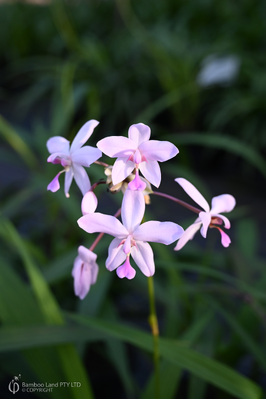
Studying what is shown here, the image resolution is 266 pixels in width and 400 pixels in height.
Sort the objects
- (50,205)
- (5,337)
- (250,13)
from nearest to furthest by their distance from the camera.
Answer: (5,337) → (50,205) → (250,13)

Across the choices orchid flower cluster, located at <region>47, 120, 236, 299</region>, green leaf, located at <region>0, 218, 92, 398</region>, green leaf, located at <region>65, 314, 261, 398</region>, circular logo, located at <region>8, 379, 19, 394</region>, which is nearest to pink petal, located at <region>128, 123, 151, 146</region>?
orchid flower cluster, located at <region>47, 120, 236, 299</region>

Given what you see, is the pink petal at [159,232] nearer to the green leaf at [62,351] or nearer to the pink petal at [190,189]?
the pink petal at [190,189]

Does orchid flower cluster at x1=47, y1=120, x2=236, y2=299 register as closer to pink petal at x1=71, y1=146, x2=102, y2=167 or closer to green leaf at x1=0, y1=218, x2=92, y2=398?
pink petal at x1=71, y1=146, x2=102, y2=167

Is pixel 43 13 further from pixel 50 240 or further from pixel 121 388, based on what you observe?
pixel 121 388

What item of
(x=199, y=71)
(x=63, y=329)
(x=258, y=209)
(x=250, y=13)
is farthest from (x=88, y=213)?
(x=250, y=13)

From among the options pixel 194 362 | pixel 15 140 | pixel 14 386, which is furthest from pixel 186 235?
pixel 15 140

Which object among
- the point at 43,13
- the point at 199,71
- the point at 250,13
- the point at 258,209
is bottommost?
the point at 258,209

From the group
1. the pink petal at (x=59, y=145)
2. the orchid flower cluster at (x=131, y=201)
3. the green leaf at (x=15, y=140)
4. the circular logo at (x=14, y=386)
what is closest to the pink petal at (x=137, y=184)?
the orchid flower cluster at (x=131, y=201)
